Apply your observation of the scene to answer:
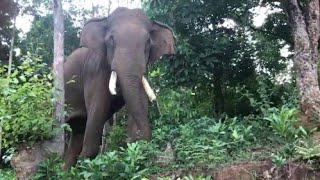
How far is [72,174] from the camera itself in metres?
5.98

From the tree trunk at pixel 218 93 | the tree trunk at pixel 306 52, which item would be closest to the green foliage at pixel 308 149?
the tree trunk at pixel 306 52

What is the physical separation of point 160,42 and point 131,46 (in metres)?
0.91

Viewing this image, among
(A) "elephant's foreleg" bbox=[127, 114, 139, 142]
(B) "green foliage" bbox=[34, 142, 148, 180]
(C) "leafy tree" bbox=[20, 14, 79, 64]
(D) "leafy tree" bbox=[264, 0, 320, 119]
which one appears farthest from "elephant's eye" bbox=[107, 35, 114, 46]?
(C) "leafy tree" bbox=[20, 14, 79, 64]

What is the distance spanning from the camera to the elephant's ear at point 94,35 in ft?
27.5

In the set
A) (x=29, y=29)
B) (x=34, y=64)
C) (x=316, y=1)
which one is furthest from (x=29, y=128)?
(x=29, y=29)

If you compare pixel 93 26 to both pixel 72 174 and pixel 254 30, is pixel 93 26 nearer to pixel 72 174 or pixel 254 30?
pixel 72 174

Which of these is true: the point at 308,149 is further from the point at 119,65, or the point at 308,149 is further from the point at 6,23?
the point at 6,23

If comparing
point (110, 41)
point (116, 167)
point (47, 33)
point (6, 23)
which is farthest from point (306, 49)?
point (6, 23)

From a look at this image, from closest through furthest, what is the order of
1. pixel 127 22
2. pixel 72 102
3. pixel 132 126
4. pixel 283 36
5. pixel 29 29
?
1. pixel 132 126
2. pixel 127 22
3. pixel 72 102
4. pixel 283 36
5. pixel 29 29

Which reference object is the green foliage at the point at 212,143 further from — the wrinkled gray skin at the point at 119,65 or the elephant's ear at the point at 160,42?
the elephant's ear at the point at 160,42

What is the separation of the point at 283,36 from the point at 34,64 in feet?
24.7

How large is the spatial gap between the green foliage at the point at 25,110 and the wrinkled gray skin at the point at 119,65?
1.15 metres

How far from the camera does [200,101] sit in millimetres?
12156

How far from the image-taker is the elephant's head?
7.45 meters
